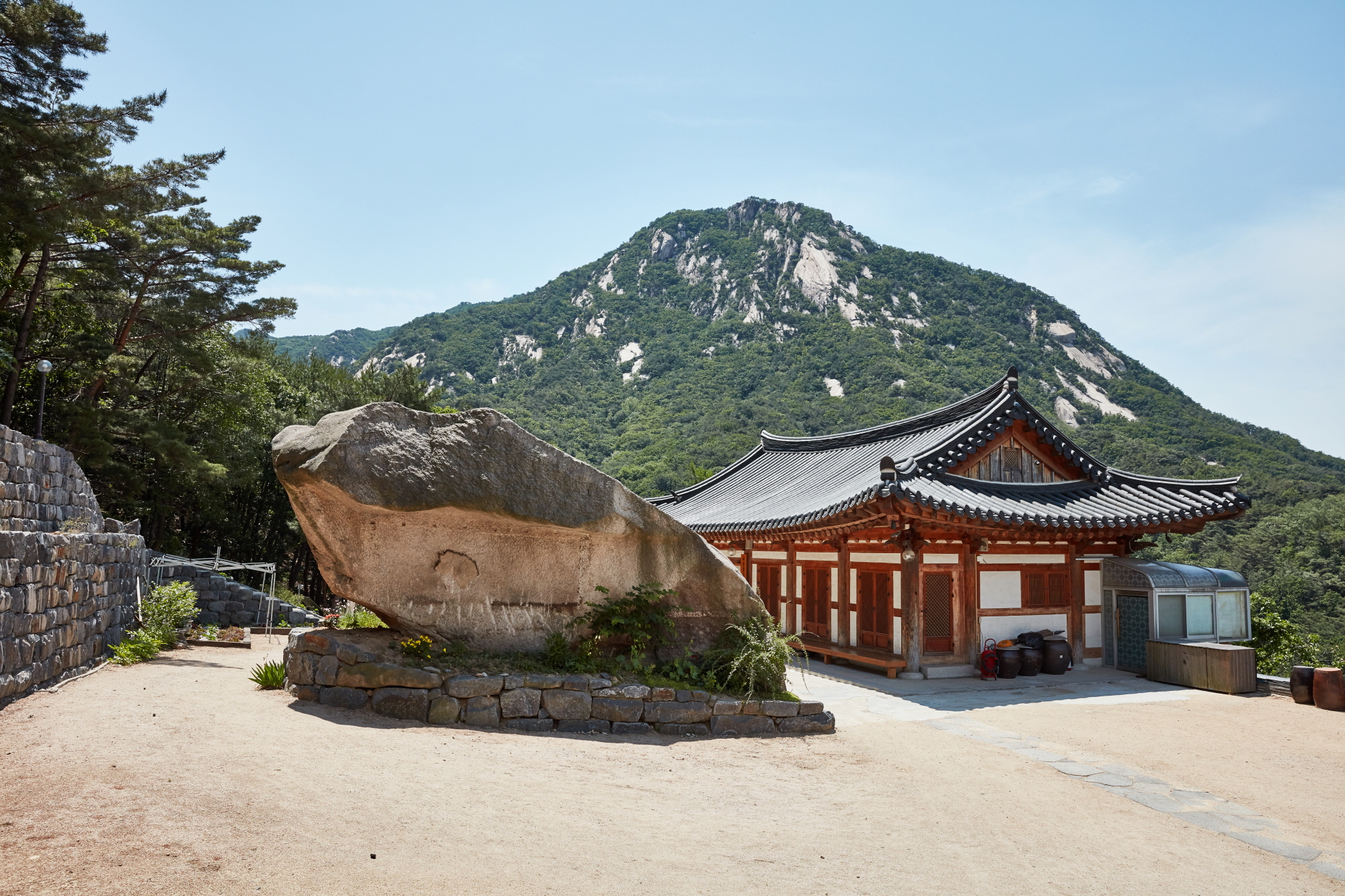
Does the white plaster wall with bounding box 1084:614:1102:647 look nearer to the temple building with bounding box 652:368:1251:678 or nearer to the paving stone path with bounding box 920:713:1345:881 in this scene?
the temple building with bounding box 652:368:1251:678

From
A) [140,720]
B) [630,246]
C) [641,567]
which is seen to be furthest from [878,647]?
[630,246]

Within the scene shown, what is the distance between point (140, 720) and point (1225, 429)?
187 ft

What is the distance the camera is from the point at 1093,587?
15078 mm

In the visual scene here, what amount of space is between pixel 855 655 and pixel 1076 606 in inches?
178

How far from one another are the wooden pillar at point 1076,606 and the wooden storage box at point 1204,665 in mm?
1229

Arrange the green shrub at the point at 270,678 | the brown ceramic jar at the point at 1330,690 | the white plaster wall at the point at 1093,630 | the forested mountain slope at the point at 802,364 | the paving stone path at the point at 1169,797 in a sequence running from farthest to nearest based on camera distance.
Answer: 1. the forested mountain slope at the point at 802,364
2. the white plaster wall at the point at 1093,630
3. the brown ceramic jar at the point at 1330,690
4. the green shrub at the point at 270,678
5. the paving stone path at the point at 1169,797

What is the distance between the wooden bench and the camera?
13.3 m

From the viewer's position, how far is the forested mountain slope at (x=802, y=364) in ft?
141

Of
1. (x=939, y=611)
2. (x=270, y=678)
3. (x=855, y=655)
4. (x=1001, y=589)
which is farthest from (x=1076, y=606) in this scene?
(x=270, y=678)

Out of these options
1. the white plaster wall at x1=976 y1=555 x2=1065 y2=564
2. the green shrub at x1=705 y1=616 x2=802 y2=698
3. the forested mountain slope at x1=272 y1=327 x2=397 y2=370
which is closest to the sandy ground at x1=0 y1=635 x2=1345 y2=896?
the green shrub at x1=705 y1=616 x2=802 y2=698

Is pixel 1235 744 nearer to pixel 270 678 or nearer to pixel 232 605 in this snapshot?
pixel 270 678

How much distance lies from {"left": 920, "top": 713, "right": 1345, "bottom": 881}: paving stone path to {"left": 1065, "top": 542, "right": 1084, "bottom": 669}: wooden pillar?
630 centimetres

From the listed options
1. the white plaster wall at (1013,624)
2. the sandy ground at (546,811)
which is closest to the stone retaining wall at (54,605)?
the sandy ground at (546,811)

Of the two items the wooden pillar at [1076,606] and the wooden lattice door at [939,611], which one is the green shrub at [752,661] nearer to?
the wooden lattice door at [939,611]
